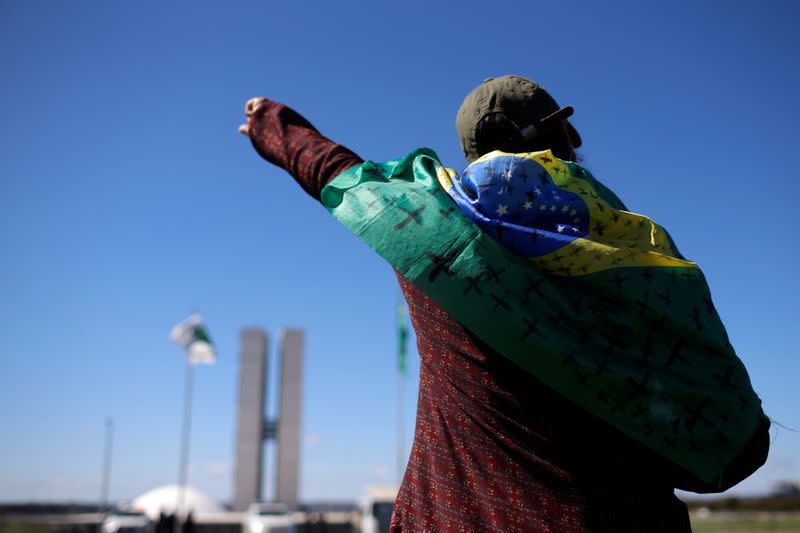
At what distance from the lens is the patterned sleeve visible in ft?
3.05

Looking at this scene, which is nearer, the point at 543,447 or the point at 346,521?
the point at 543,447

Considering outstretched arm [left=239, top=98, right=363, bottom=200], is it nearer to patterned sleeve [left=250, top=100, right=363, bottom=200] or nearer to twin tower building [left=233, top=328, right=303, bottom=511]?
patterned sleeve [left=250, top=100, right=363, bottom=200]

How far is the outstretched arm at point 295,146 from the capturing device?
0.93 metres

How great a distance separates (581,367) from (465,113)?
1.51ft

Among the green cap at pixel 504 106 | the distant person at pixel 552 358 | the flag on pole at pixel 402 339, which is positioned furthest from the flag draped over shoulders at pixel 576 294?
the flag on pole at pixel 402 339

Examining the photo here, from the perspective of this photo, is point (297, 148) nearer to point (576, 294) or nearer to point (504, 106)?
point (504, 106)

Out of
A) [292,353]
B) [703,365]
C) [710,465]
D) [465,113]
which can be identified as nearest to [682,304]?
[703,365]

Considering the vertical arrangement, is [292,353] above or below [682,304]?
above

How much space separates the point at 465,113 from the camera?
3.26ft

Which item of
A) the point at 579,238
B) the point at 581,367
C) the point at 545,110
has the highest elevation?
the point at 545,110

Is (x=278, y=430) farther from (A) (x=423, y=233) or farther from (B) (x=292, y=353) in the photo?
(A) (x=423, y=233)

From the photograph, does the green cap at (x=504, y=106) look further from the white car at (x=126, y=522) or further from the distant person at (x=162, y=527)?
the distant person at (x=162, y=527)

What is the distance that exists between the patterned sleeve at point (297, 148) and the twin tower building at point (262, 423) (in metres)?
31.9

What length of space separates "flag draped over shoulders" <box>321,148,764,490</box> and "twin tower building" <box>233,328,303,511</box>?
32.1m
